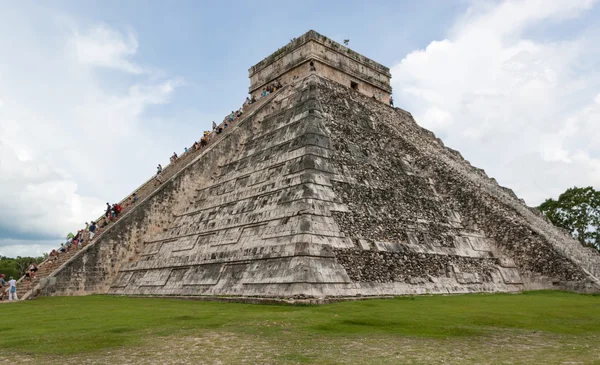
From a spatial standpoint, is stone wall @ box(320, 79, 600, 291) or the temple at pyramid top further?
the temple at pyramid top

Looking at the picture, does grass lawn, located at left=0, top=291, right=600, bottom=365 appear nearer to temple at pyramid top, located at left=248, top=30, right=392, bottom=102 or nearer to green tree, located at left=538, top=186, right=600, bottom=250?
temple at pyramid top, located at left=248, top=30, right=392, bottom=102

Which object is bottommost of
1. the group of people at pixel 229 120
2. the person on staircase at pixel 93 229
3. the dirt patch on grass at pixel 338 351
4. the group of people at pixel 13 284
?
the dirt patch on grass at pixel 338 351

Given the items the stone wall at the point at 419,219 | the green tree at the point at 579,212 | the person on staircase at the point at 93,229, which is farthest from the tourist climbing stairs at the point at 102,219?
the green tree at the point at 579,212

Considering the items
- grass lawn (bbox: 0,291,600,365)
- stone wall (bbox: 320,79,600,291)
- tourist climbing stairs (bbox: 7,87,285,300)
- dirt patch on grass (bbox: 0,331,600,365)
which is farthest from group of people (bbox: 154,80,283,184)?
dirt patch on grass (bbox: 0,331,600,365)

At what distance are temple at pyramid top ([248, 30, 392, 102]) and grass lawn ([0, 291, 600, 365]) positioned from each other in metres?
12.0

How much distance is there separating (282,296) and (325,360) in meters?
4.89

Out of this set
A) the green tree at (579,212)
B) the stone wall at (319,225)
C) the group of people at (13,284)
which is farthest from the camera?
the green tree at (579,212)

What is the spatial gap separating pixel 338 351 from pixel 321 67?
15514mm

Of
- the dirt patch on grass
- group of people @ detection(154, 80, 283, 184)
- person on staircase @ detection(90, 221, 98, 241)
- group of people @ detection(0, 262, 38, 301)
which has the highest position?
group of people @ detection(154, 80, 283, 184)

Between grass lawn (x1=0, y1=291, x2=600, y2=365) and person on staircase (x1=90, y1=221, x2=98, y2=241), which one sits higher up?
person on staircase (x1=90, y1=221, x2=98, y2=241)

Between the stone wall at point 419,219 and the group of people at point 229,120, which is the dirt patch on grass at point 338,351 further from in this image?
the group of people at point 229,120

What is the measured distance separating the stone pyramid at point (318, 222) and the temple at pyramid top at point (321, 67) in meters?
0.10

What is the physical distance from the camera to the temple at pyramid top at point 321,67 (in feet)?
63.3

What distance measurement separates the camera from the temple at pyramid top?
1928 cm
